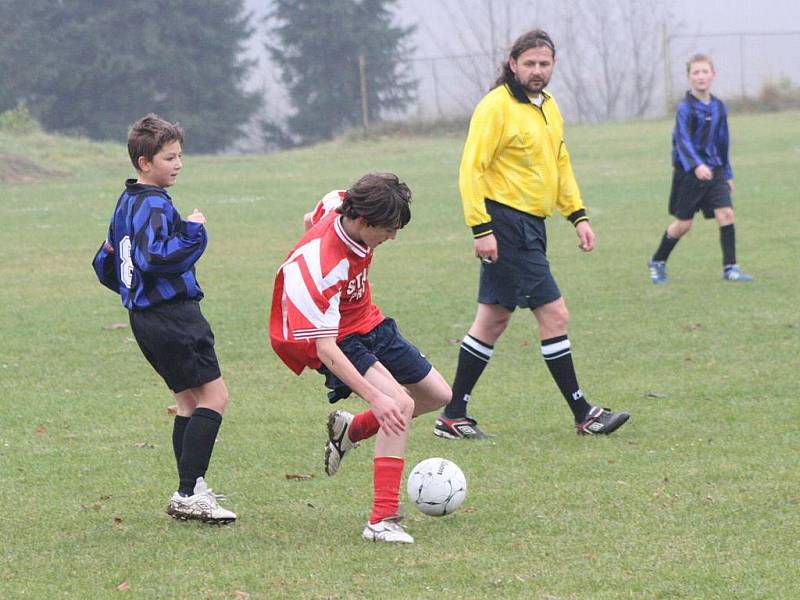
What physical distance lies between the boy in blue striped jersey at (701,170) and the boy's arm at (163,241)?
6889 mm

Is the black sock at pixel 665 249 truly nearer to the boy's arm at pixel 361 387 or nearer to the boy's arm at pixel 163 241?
the boy's arm at pixel 361 387

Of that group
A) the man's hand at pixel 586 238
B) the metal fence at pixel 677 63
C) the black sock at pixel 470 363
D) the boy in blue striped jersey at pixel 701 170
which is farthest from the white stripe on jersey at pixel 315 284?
the metal fence at pixel 677 63

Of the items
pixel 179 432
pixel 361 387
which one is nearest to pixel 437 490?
pixel 361 387

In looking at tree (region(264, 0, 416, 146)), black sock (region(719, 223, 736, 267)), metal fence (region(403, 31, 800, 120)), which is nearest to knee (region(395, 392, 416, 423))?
black sock (region(719, 223, 736, 267))

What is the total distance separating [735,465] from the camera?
558 centimetres

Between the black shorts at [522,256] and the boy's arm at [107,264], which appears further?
the black shorts at [522,256]

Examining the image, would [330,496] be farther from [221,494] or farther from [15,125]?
[15,125]

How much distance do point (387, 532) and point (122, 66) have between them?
43.2 m

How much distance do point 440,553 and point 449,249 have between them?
10.0 meters

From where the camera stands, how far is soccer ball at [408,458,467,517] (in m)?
4.90

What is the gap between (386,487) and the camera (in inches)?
189

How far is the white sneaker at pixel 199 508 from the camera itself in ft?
16.0

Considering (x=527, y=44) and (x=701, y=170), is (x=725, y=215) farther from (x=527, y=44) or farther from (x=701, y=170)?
(x=527, y=44)

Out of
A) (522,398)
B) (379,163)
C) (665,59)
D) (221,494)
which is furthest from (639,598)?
(665,59)
